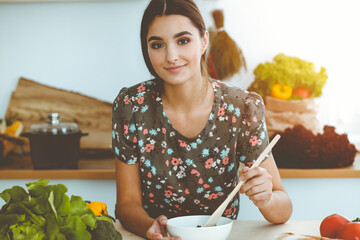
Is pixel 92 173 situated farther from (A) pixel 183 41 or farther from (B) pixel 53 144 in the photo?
(A) pixel 183 41

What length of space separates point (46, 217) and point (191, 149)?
0.61 m

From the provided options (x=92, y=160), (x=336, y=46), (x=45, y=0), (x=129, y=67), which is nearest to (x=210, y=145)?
(x=92, y=160)

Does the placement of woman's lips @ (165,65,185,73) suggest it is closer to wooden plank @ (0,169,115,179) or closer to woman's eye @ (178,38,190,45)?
woman's eye @ (178,38,190,45)

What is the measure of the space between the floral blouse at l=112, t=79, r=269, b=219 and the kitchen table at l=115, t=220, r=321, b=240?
20 centimetres

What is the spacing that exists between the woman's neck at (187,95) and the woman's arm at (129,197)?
0.22 m

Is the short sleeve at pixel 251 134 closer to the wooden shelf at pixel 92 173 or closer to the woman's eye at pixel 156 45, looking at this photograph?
the woman's eye at pixel 156 45

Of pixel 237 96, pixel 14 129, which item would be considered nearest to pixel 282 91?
pixel 237 96

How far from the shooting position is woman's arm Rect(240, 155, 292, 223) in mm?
1013

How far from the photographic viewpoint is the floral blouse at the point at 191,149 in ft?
4.29

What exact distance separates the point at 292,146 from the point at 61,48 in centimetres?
128

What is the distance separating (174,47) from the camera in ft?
3.84

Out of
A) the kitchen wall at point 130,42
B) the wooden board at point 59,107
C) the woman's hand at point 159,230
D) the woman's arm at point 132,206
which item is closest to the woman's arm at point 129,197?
the woman's arm at point 132,206

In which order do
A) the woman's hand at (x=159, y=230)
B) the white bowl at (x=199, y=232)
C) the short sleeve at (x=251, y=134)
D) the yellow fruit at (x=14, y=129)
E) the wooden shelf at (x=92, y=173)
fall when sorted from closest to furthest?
the white bowl at (x=199, y=232) < the woman's hand at (x=159, y=230) < the short sleeve at (x=251, y=134) < the wooden shelf at (x=92, y=173) < the yellow fruit at (x=14, y=129)

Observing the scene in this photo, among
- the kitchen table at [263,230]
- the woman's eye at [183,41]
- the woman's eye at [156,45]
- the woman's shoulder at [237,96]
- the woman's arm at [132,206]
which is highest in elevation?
the woman's eye at [183,41]
